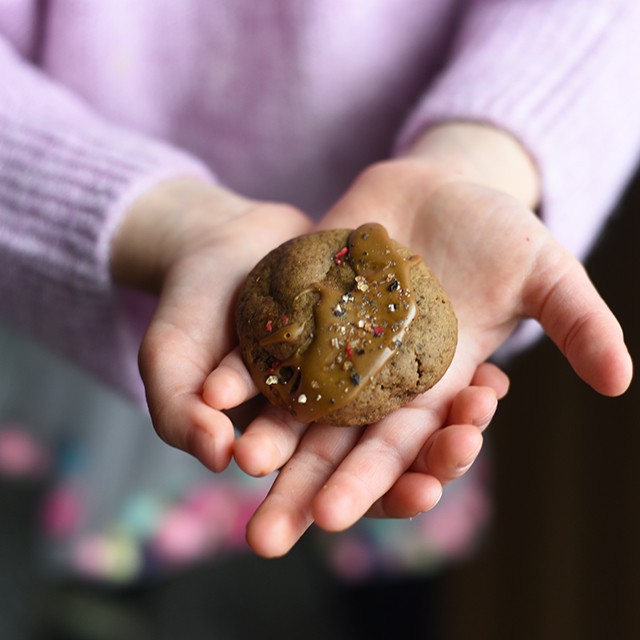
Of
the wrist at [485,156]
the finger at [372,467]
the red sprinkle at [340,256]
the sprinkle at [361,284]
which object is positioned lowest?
the finger at [372,467]

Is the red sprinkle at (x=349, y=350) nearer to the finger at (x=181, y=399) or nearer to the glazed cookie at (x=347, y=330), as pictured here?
the glazed cookie at (x=347, y=330)

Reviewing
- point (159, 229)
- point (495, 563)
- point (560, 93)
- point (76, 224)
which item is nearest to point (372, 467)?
point (159, 229)

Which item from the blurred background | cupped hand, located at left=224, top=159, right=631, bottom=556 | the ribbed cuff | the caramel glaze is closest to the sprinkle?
the caramel glaze

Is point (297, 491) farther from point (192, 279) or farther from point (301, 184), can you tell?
point (301, 184)

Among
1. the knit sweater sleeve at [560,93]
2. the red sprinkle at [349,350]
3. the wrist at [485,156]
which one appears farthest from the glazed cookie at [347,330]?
the knit sweater sleeve at [560,93]

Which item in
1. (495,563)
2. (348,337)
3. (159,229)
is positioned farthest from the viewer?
(495,563)

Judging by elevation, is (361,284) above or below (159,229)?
above

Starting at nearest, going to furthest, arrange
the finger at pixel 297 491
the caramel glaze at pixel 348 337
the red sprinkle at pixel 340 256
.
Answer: the finger at pixel 297 491
the caramel glaze at pixel 348 337
the red sprinkle at pixel 340 256

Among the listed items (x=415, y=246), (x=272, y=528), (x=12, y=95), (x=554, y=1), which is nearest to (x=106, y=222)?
(x=12, y=95)
